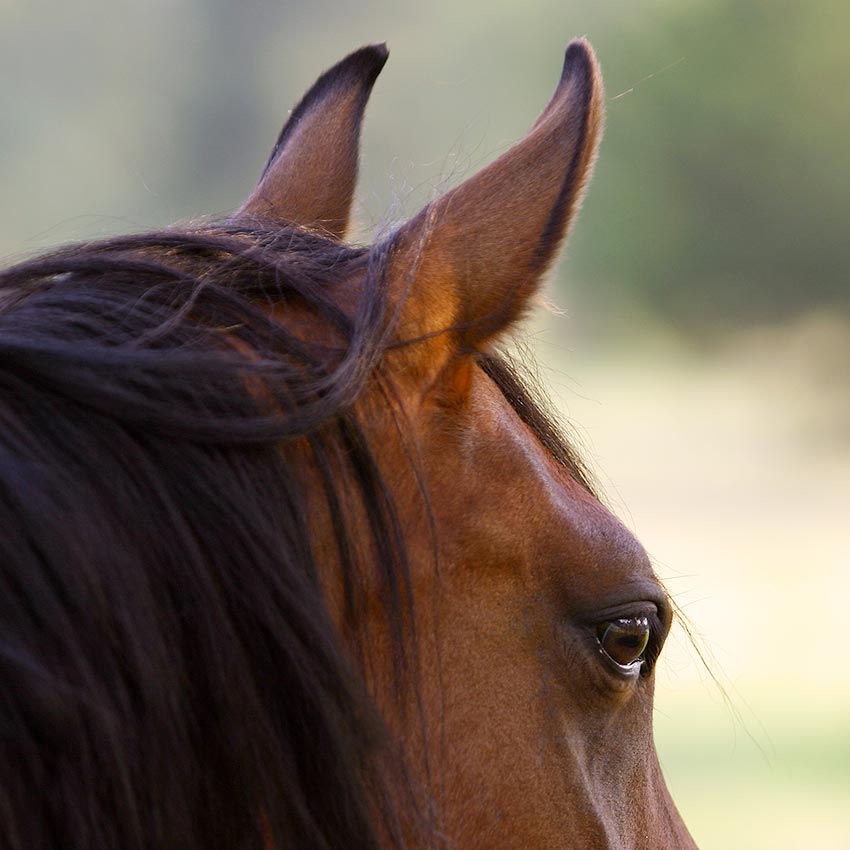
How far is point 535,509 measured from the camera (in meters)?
1.13

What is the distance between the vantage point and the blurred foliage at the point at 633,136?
17.0 m

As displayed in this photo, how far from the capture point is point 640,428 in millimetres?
14969

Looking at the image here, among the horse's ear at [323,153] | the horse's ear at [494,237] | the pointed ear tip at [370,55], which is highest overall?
the pointed ear tip at [370,55]

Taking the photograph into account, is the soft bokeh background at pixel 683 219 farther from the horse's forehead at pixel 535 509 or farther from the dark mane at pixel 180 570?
the dark mane at pixel 180 570

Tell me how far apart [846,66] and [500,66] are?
5793 mm

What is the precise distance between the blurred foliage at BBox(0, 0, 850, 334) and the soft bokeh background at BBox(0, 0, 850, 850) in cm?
5

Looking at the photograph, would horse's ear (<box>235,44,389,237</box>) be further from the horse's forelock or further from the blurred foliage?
the blurred foliage

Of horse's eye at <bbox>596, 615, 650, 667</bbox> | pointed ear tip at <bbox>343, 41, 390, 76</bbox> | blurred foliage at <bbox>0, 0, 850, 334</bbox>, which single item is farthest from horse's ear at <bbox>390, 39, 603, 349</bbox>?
blurred foliage at <bbox>0, 0, 850, 334</bbox>

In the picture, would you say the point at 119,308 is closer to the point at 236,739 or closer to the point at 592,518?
the point at 236,739

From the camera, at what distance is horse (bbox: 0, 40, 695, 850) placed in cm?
83

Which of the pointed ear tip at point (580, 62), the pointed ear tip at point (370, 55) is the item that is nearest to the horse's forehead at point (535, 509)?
the pointed ear tip at point (580, 62)

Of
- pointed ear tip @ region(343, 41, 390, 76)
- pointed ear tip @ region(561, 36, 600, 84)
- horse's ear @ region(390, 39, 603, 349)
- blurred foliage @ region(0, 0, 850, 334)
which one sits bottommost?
horse's ear @ region(390, 39, 603, 349)

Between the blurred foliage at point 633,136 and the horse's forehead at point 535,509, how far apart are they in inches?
530

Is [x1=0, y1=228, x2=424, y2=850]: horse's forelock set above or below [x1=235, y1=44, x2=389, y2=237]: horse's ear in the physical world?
below
